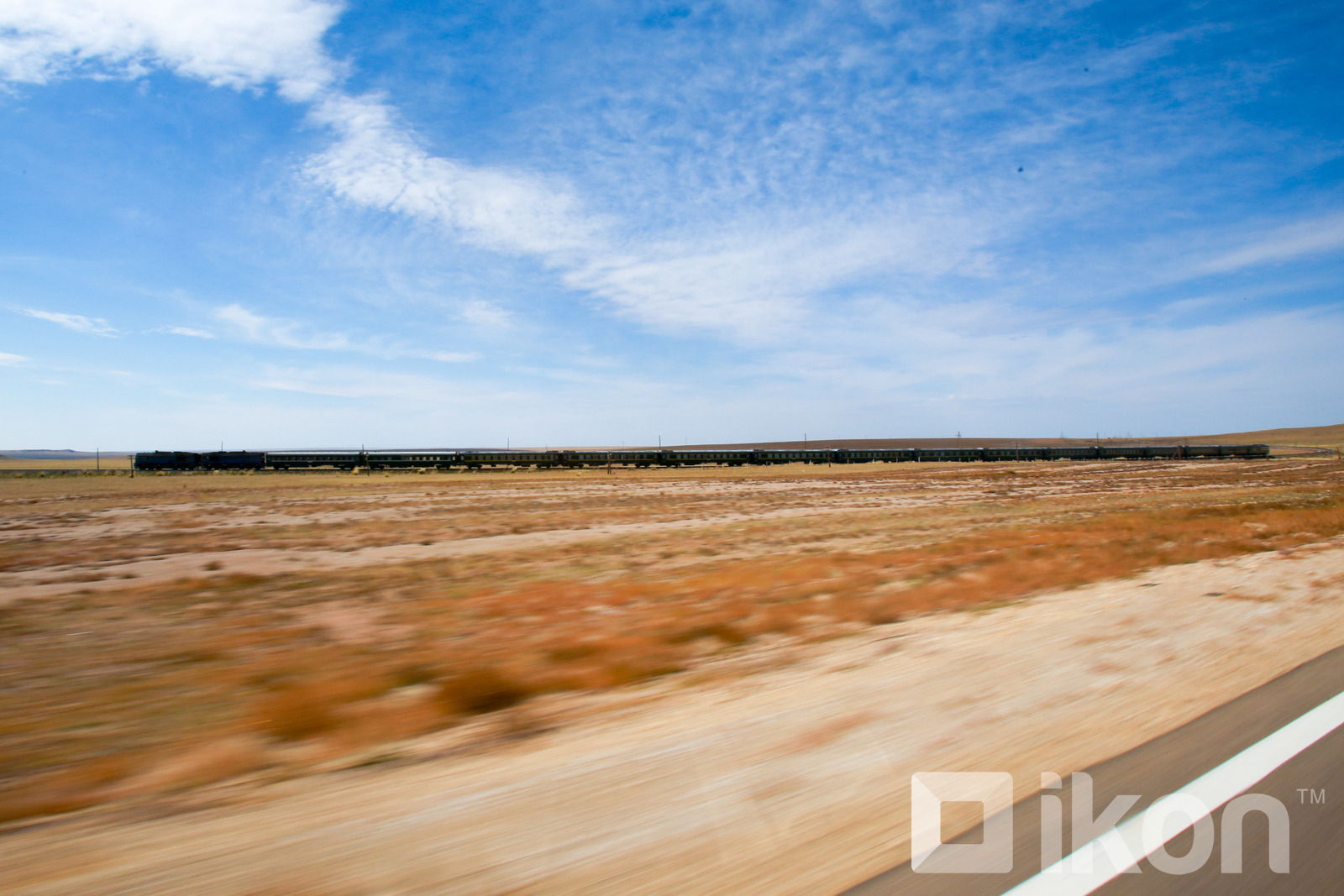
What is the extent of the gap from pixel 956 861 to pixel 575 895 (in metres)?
1.48

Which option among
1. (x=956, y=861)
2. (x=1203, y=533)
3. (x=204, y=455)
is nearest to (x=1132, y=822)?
(x=956, y=861)

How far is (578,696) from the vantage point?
16.2ft

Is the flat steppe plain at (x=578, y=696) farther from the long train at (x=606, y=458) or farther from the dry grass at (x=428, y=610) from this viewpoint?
the long train at (x=606, y=458)

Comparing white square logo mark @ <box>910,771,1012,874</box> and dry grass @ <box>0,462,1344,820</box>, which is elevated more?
white square logo mark @ <box>910,771,1012,874</box>

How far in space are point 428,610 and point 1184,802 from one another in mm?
7568

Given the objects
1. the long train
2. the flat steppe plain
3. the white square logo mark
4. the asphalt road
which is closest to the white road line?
the asphalt road

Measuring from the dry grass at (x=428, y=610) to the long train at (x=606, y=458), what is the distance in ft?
209

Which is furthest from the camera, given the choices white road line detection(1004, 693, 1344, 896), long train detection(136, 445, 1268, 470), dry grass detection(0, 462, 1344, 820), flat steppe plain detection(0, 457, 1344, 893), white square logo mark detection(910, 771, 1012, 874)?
long train detection(136, 445, 1268, 470)

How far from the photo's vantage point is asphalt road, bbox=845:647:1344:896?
246cm

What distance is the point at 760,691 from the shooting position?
4758 mm

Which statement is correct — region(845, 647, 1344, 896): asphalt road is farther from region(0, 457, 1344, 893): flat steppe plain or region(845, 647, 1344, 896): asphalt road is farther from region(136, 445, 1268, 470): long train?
region(136, 445, 1268, 470): long train

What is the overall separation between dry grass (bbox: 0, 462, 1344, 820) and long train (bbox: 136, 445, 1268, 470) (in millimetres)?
63855

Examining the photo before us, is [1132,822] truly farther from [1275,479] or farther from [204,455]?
[204,455]

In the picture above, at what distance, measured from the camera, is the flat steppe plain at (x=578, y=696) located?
9.03ft
